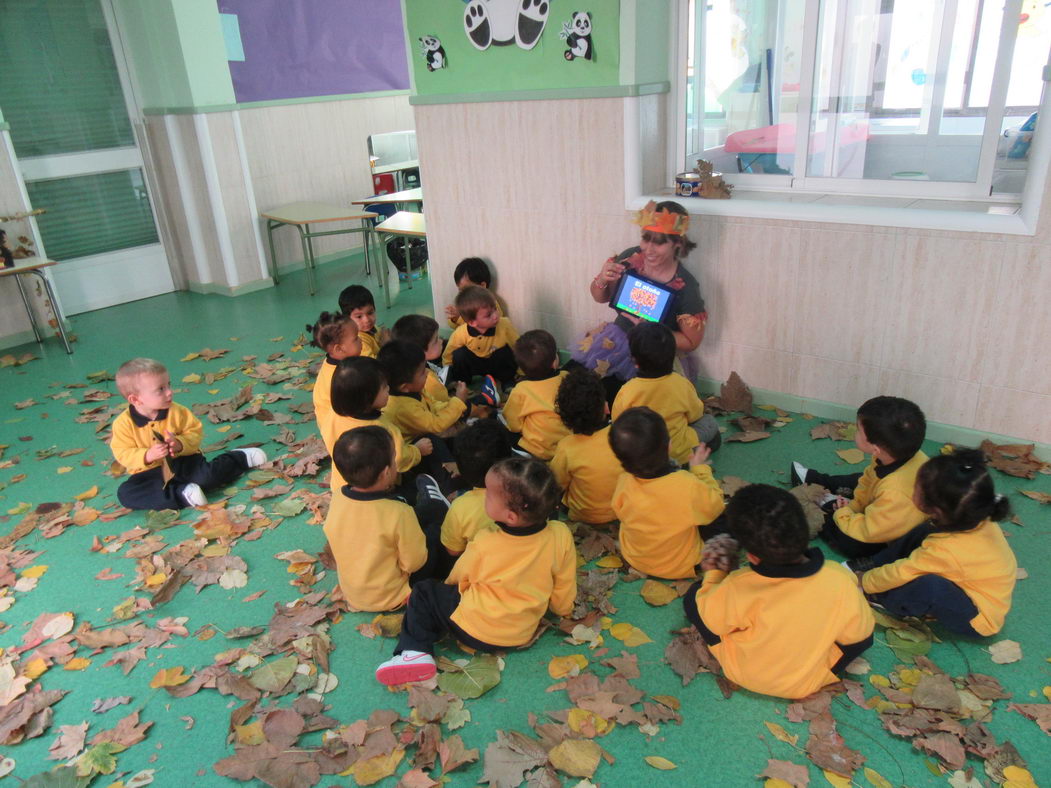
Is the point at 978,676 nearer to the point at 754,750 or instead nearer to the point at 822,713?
the point at 822,713

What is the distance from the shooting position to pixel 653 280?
13.3ft

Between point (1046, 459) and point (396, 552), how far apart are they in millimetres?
3062

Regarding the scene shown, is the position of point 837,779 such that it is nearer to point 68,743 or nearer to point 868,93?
point 68,743

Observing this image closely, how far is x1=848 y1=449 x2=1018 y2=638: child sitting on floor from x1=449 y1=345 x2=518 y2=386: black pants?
→ 2639 mm

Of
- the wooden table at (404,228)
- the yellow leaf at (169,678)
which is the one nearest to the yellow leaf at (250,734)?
the yellow leaf at (169,678)

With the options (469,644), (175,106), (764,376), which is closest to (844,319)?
(764,376)

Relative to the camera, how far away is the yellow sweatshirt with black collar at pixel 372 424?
314 cm

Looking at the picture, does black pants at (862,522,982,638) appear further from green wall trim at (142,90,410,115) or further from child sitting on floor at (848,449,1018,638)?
green wall trim at (142,90,410,115)

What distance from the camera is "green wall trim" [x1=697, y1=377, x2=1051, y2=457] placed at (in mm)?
3596

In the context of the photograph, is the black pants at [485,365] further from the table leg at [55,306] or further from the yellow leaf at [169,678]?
the table leg at [55,306]

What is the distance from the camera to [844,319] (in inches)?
152

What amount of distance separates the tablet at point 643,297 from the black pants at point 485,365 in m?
0.87

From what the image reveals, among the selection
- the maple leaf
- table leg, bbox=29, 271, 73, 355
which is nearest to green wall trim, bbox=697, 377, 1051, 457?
the maple leaf

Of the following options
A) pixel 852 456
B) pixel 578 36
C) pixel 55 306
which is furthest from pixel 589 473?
pixel 55 306
